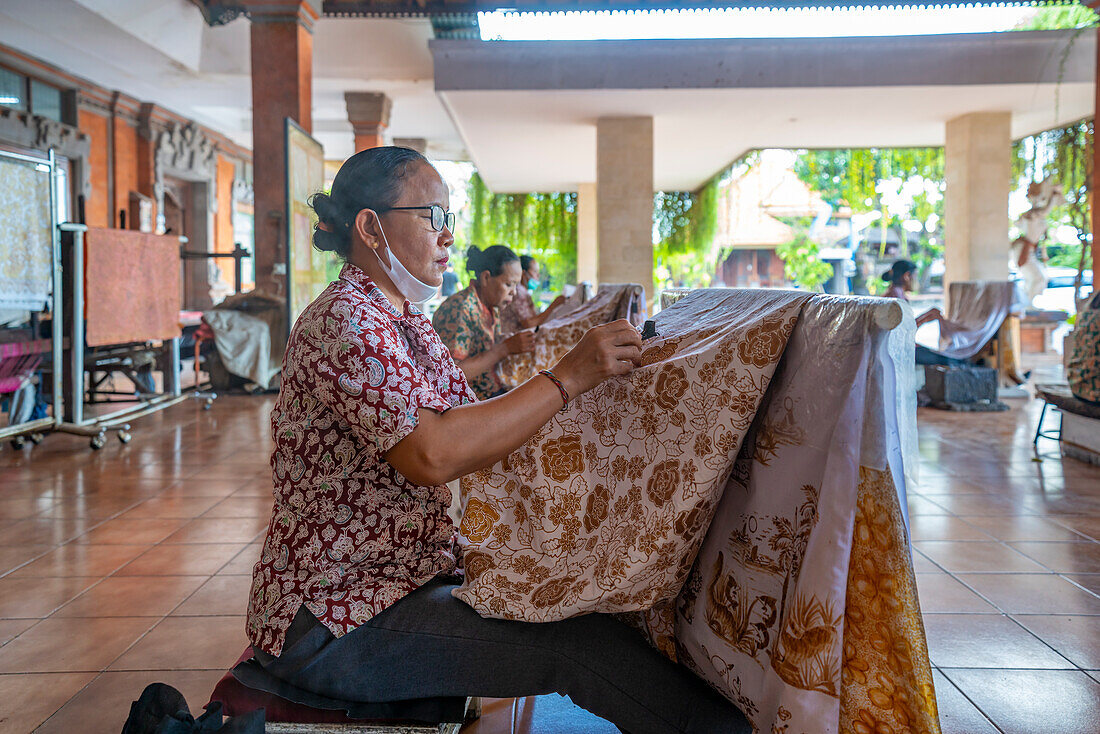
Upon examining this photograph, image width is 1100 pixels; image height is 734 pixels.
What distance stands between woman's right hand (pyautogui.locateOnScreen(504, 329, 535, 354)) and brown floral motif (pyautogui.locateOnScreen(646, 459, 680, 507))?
6.63 ft

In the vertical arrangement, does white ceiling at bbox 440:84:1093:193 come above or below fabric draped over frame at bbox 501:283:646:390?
above

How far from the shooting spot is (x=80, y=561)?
313cm

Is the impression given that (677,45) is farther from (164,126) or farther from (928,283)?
(928,283)

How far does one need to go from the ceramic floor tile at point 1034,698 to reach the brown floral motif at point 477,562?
1329 mm

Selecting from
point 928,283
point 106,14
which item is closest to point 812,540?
point 106,14

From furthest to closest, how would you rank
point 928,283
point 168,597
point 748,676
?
point 928,283
point 168,597
point 748,676

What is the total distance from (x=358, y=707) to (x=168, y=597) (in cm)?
166

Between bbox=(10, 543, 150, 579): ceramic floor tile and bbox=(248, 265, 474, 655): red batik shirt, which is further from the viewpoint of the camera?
bbox=(10, 543, 150, 579): ceramic floor tile

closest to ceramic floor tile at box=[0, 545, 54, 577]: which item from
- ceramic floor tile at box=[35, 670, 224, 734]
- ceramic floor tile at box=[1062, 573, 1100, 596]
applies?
ceramic floor tile at box=[35, 670, 224, 734]

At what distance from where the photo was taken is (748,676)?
1265 mm

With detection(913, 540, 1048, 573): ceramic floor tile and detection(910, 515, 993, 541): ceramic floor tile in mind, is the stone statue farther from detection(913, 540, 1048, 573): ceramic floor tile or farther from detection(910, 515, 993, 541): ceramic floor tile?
detection(913, 540, 1048, 573): ceramic floor tile

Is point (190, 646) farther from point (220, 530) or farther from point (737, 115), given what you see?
point (737, 115)

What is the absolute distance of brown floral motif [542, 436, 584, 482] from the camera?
55.6 inches

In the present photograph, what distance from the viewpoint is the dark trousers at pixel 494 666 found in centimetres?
138
